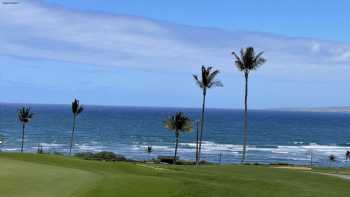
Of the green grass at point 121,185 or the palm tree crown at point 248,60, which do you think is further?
the palm tree crown at point 248,60

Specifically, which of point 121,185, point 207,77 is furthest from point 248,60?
point 121,185

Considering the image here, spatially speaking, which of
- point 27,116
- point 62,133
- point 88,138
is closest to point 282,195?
point 27,116

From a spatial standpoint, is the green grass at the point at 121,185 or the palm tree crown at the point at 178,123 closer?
the green grass at the point at 121,185

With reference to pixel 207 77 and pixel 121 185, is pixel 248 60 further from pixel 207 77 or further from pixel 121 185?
→ pixel 121 185

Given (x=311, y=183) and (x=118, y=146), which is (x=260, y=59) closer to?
(x=311, y=183)

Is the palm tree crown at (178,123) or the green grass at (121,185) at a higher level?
the palm tree crown at (178,123)

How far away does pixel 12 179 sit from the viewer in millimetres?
22375

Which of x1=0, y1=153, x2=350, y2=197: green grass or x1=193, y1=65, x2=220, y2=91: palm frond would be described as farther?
x1=193, y1=65, x2=220, y2=91: palm frond

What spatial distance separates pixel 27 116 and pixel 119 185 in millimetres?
76753

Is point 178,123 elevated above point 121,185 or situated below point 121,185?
above

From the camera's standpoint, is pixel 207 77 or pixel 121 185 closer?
pixel 121 185

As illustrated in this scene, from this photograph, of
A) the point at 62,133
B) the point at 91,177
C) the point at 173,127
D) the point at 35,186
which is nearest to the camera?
the point at 35,186

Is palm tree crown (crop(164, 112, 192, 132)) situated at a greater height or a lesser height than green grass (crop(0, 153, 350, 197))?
greater

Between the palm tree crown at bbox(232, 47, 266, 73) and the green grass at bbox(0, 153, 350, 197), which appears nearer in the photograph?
the green grass at bbox(0, 153, 350, 197)
